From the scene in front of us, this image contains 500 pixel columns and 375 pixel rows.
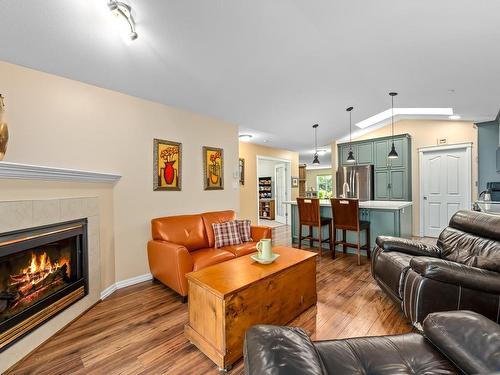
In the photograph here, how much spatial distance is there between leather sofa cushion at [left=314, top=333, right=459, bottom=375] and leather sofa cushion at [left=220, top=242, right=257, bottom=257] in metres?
1.88

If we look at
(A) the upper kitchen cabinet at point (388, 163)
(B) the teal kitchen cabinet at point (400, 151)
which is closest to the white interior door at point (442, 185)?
(A) the upper kitchen cabinet at point (388, 163)

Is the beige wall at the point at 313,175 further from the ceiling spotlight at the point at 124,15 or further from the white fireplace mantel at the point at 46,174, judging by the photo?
the ceiling spotlight at the point at 124,15

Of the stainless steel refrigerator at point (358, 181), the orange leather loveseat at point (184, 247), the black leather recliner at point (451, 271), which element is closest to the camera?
the black leather recliner at point (451, 271)

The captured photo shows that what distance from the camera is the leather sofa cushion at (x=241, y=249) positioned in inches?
117

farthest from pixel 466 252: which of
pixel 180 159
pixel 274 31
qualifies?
pixel 180 159

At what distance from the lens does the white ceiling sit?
183 cm

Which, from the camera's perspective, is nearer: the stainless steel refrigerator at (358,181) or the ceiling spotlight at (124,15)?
→ the ceiling spotlight at (124,15)

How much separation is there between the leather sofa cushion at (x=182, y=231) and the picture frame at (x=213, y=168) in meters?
0.75

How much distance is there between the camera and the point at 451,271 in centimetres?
172

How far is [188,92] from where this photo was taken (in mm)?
3078

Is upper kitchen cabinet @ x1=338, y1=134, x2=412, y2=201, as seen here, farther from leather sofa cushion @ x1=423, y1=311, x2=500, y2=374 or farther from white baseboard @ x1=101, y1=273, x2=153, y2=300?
white baseboard @ x1=101, y1=273, x2=153, y2=300

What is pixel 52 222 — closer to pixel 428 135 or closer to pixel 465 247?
pixel 465 247

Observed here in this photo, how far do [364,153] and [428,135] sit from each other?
1.34 meters

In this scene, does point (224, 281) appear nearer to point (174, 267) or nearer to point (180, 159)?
point (174, 267)
